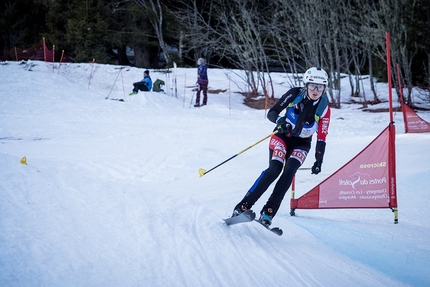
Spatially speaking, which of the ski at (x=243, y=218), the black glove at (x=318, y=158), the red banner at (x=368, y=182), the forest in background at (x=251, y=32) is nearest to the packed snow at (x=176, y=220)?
the ski at (x=243, y=218)

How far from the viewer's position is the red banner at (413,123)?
11.6 m

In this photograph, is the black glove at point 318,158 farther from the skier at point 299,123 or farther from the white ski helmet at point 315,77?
the white ski helmet at point 315,77

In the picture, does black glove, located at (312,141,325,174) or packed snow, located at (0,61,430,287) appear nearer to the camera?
packed snow, located at (0,61,430,287)

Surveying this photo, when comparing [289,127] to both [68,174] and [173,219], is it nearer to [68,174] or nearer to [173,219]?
[173,219]

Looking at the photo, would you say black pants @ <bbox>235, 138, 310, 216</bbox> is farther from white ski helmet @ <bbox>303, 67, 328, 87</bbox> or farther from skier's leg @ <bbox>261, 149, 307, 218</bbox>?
white ski helmet @ <bbox>303, 67, 328, 87</bbox>

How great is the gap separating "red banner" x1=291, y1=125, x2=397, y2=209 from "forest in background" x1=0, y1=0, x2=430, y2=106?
12981 millimetres

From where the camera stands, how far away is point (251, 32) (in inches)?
887

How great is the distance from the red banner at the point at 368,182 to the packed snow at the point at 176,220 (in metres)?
0.29

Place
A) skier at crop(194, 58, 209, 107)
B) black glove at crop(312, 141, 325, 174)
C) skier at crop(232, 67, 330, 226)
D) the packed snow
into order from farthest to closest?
skier at crop(194, 58, 209, 107) < black glove at crop(312, 141, 325, 174) < skier at crop(232, 67, 330, 226) < the packed snow

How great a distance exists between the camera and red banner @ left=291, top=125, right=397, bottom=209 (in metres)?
5.34

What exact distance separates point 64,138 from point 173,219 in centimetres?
725

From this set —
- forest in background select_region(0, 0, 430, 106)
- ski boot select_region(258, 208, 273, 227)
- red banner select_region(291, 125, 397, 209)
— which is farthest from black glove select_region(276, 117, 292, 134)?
forest in background select_region(0, 0, 430, 106)

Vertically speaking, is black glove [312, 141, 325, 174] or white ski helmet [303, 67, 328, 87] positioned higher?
white ski helmet [303, 67, 328, 87]

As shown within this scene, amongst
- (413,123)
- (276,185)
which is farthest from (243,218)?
(413,123)
